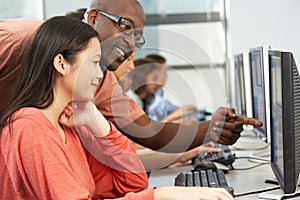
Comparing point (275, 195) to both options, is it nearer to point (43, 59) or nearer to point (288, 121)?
point (288, 121)

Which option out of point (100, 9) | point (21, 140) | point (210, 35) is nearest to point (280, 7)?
point (210, 35)

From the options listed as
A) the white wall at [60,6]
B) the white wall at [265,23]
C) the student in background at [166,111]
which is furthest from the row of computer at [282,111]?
the white wall at [60,6]

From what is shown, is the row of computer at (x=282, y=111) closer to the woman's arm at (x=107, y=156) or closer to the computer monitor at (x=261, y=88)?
the computer monitor at (x=261, y=88)

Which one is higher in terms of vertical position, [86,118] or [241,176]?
[86,118]

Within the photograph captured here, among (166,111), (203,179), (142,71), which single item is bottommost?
(166,111)

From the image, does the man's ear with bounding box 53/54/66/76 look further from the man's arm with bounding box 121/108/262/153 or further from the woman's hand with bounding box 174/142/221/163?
the woman's hand with bounding box 174/142/221/163

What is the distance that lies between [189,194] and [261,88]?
3.03ft

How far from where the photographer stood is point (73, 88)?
4.76 ft

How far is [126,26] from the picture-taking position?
1.93 m

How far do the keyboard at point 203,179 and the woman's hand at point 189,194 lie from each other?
18.5 inches

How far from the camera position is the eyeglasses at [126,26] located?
1.92m

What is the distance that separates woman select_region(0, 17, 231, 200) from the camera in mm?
1271

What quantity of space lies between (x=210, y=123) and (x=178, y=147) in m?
0.20

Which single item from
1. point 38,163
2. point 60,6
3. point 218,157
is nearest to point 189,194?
point 38,163
